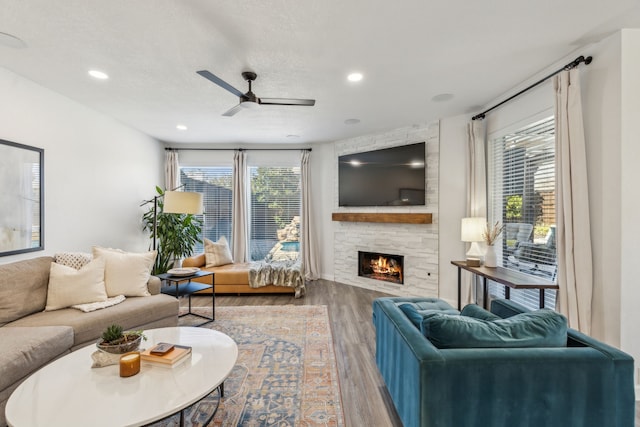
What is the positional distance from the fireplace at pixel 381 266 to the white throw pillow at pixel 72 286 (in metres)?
3.72

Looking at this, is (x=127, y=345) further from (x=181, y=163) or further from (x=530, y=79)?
(x=181, y=163)

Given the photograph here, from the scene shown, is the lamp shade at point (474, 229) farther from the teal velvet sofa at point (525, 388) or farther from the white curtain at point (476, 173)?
the teal velvet sofa at point (525, 388)

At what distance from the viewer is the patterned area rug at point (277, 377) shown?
6.04 feet

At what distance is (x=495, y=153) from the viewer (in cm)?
358

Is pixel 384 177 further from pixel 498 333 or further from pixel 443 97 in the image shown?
pixel 498 333

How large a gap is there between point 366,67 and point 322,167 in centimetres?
309

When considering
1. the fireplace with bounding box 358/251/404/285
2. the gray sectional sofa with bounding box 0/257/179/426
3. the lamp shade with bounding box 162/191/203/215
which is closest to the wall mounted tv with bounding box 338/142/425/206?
the fireplace with bounding box 358/251/404/285

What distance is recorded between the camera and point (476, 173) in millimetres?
3652

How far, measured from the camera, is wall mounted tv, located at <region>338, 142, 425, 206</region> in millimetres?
4387

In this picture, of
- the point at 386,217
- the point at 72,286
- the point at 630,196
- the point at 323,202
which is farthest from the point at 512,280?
the point at 72,286

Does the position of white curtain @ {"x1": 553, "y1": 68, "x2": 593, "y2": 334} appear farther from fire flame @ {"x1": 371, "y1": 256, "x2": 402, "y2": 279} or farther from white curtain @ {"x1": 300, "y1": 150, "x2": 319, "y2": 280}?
white curtain @ {"x1": 300, "y1": 150, "x2": 319, "y2": 280}

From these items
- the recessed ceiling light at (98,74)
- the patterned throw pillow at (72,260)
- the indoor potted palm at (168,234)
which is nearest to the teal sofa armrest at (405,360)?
the patterned throw pillow at (72,260)

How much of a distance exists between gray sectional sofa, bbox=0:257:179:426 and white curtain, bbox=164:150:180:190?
2.99 meters

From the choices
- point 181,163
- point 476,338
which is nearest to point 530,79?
point 476,338
